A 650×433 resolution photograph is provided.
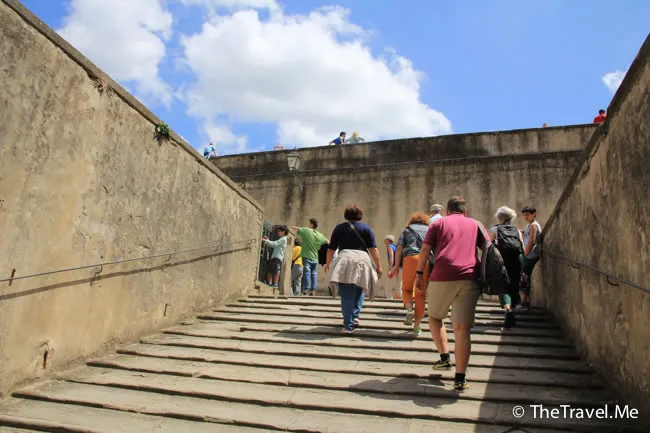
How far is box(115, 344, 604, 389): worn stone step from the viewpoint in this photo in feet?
13.2

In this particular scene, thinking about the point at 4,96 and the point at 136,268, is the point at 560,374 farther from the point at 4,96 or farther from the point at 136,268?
the point at 4,96

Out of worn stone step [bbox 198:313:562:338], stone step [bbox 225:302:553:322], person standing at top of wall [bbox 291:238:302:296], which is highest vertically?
person standing at top of wall [bbox 291:238:302:296]

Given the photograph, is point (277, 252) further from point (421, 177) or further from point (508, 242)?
point (421, 177)

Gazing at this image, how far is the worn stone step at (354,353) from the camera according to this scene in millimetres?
4410

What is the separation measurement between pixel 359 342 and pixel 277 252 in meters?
4.03

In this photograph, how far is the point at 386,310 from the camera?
6738 mm

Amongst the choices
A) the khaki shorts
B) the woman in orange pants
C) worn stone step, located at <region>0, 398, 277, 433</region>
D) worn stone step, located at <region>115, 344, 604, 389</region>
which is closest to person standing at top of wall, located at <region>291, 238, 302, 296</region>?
the woman in orange pants

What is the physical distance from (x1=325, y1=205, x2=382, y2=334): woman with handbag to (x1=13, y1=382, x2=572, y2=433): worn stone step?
1.89 m

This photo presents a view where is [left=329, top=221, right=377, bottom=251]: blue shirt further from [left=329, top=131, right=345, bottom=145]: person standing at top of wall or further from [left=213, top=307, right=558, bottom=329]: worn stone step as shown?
[left=329, top=131, right=345, bottom=145]: person standing at top of wall

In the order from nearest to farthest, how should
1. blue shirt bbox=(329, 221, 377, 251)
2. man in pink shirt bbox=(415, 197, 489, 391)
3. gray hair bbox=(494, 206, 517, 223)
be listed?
man in pink shirt bbox=(415, 197, 489, 391), blue shirt bbox=(329, 221, 377, 251), gray hair bbox=(494, 206, 517, 223)

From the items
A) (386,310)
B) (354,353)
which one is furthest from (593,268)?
(386,310)

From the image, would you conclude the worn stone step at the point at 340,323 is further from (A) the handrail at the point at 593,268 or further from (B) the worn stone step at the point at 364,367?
(B) the worn stone step at the point at 364,367

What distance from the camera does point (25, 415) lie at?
349cm

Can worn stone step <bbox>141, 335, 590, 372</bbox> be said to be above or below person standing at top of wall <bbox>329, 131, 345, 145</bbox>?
below
